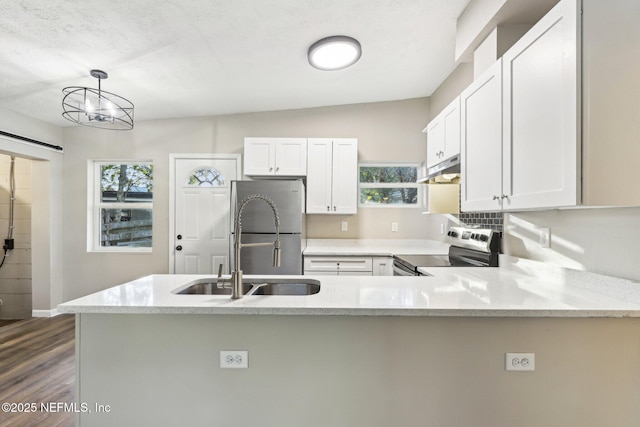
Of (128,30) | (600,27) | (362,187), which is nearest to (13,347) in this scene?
(128,30)

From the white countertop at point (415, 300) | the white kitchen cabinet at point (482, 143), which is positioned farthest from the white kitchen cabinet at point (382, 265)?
the white countertop at point (415, 300)

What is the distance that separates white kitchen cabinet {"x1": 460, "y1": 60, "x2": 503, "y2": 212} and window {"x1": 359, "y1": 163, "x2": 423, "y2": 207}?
1877mm

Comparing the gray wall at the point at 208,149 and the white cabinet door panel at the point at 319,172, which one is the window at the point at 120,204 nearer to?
the gray wall at the point at 208,149

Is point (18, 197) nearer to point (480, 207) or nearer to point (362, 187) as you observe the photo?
point (362, 187)

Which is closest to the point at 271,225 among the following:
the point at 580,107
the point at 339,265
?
the point at 339,265

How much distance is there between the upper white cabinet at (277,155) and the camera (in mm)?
3441

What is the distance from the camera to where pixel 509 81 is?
4.94ft

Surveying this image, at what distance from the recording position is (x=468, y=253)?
2342mm

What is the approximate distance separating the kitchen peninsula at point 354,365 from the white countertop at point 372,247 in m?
1.74

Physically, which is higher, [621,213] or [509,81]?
[509,81]

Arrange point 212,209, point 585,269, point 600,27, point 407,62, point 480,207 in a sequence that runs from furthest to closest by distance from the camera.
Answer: point 212,209 < point 407,62 < point 480,207 < point 585,269 < point 600,27

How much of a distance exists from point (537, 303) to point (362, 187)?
277 cm

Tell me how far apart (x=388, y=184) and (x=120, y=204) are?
11.6 feet

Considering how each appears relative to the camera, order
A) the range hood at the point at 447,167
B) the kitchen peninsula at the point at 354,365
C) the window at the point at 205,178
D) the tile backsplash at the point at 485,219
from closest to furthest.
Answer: the kitchen peninsula at the point at 354,365 → the range hood at the point at 447,167 → the tile backsplash at the point at 485,219 → the window at the point at 205,178
